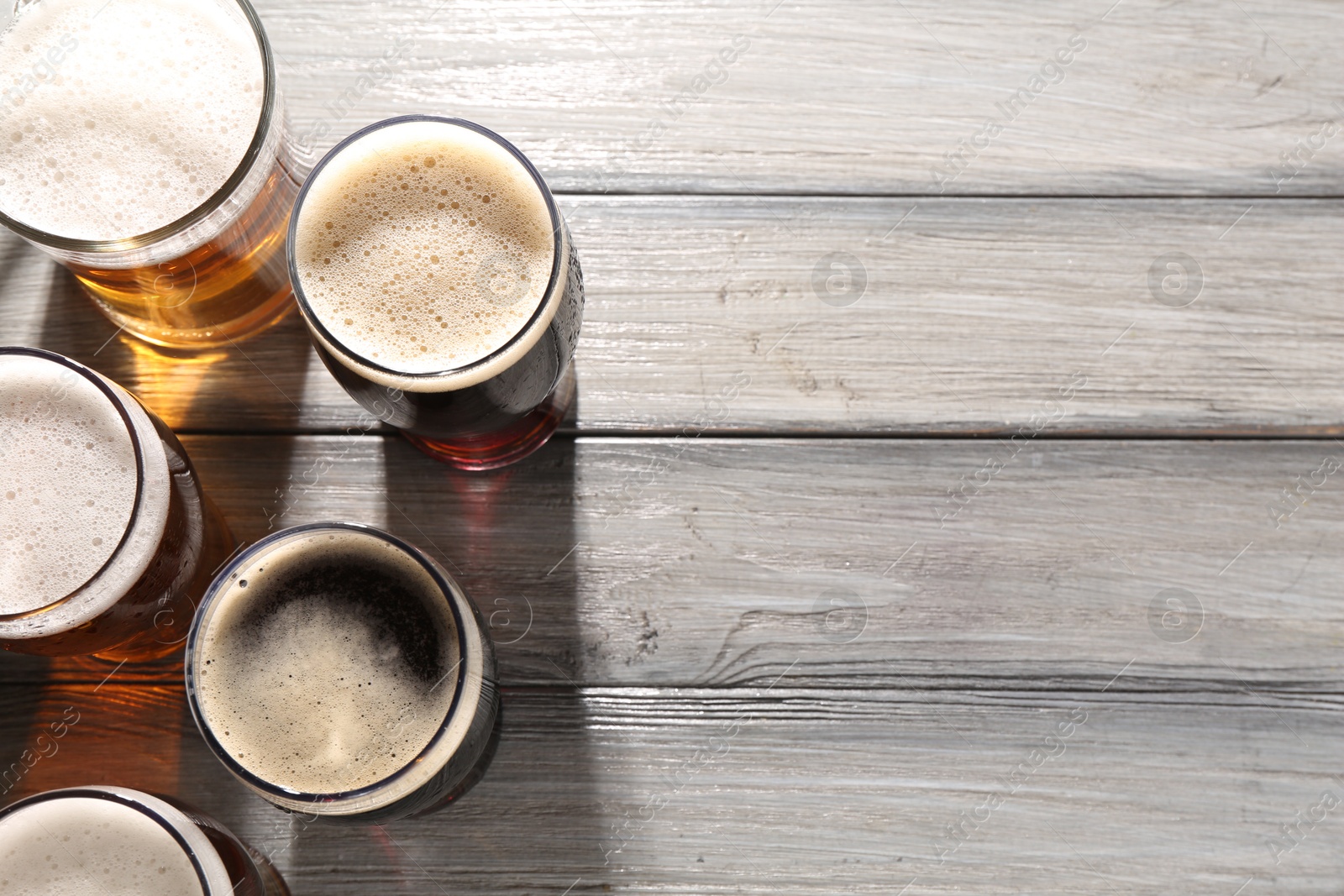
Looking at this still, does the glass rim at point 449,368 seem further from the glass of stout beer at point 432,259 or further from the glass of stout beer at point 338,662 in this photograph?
the glass of stout beer at point 338,662

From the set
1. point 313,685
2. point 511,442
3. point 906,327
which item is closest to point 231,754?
point 313,685

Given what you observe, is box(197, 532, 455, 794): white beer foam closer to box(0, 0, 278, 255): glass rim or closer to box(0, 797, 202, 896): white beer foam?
box(0, 797, 202, 896): white beer foam

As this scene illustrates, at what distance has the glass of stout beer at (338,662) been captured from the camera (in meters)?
0.79

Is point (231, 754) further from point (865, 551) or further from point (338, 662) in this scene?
point (865, 551)

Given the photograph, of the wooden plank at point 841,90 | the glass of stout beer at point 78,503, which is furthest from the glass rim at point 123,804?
the wooden plank at point 841,90

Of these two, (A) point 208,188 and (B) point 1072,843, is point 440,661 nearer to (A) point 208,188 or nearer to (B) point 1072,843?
(A) point 208,188

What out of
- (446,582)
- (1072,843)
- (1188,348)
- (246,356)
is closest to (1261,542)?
(1188,348)

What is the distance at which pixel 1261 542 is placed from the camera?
→ 3.33ft

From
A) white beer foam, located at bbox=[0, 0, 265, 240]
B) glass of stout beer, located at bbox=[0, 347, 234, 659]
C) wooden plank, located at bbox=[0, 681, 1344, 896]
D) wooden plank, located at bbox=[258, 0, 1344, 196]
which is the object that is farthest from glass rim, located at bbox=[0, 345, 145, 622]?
wooden plank, located at bbox=[258, 0, 1344, 196]

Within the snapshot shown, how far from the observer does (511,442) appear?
0.99 meters

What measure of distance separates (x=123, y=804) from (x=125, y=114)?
582 millimetres

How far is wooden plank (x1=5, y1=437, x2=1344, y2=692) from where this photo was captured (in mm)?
992

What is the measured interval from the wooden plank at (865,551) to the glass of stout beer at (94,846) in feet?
0.93

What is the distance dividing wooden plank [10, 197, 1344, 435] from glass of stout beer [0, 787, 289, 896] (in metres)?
0.37
